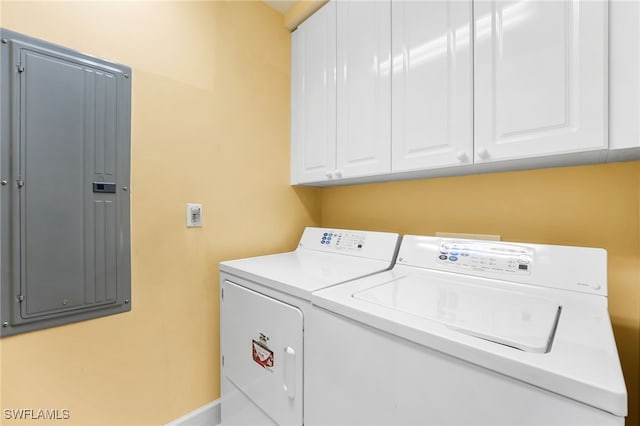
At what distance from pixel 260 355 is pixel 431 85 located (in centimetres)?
141

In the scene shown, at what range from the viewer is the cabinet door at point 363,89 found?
137 cm

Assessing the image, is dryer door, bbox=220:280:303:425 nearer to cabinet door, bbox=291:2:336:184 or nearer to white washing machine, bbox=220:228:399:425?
white washing machine, bbox=220:228:399:425

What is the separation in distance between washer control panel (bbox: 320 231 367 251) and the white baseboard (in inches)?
44.1

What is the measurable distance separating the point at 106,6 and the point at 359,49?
1.19 meters

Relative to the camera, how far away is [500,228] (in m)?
1.34

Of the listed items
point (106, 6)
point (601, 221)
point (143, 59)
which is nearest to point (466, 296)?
point (601, 221)

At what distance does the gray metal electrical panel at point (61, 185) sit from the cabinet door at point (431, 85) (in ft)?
4.23

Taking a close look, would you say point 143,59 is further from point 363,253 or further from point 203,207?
point 363,253

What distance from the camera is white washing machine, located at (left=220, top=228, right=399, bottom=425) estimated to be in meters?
1.06

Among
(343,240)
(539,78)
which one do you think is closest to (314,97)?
(343,240)

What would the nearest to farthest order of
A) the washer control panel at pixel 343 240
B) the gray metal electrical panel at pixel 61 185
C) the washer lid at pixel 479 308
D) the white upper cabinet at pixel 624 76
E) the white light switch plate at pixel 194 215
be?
the washer lid at pixel 479 308
the white upper cabinet at pixel 624 76
the gray metal electrical panel at pixel 61 185
the white light switch plate at pixel 194 215
the washer control panel at pixel 343 240

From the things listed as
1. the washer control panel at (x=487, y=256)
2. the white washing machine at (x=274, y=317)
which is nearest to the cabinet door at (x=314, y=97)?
the white washing machine at (x=274, y=317)

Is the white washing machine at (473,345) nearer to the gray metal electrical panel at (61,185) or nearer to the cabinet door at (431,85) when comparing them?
the cabinet door at (431,85)

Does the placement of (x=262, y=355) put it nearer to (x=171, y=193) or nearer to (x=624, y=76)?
(x=171, y=193)
